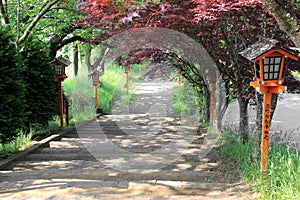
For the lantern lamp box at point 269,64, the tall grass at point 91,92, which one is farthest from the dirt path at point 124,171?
the tall grass at point 91,92

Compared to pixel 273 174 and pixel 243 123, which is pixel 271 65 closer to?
pixel 273 174

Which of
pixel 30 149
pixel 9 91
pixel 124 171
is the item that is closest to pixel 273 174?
pixel 124 171

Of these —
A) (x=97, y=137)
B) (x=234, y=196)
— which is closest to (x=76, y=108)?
(x=97, y=137)

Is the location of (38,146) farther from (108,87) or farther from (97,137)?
(108,87)

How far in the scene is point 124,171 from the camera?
149 inches

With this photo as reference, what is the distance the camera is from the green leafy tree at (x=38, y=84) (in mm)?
6191

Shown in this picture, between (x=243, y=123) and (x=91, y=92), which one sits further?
(x=91, y=92)

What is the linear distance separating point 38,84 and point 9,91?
1.70 meters

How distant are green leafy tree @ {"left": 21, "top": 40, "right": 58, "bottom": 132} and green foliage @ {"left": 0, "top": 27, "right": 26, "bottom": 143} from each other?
3.79 ft

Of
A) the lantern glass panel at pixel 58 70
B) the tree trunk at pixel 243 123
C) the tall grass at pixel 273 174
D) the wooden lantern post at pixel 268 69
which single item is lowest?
the tall grass at pixel 273 174

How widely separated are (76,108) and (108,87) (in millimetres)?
5098

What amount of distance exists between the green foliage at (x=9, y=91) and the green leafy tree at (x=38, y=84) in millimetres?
1156

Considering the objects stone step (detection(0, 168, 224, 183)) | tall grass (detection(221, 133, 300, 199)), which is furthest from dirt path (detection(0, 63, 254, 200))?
tall grass (detection(221, 133, 300, 199))

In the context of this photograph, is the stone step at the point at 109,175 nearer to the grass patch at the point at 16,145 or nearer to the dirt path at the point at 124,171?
the dirt path at the point at 124,171
